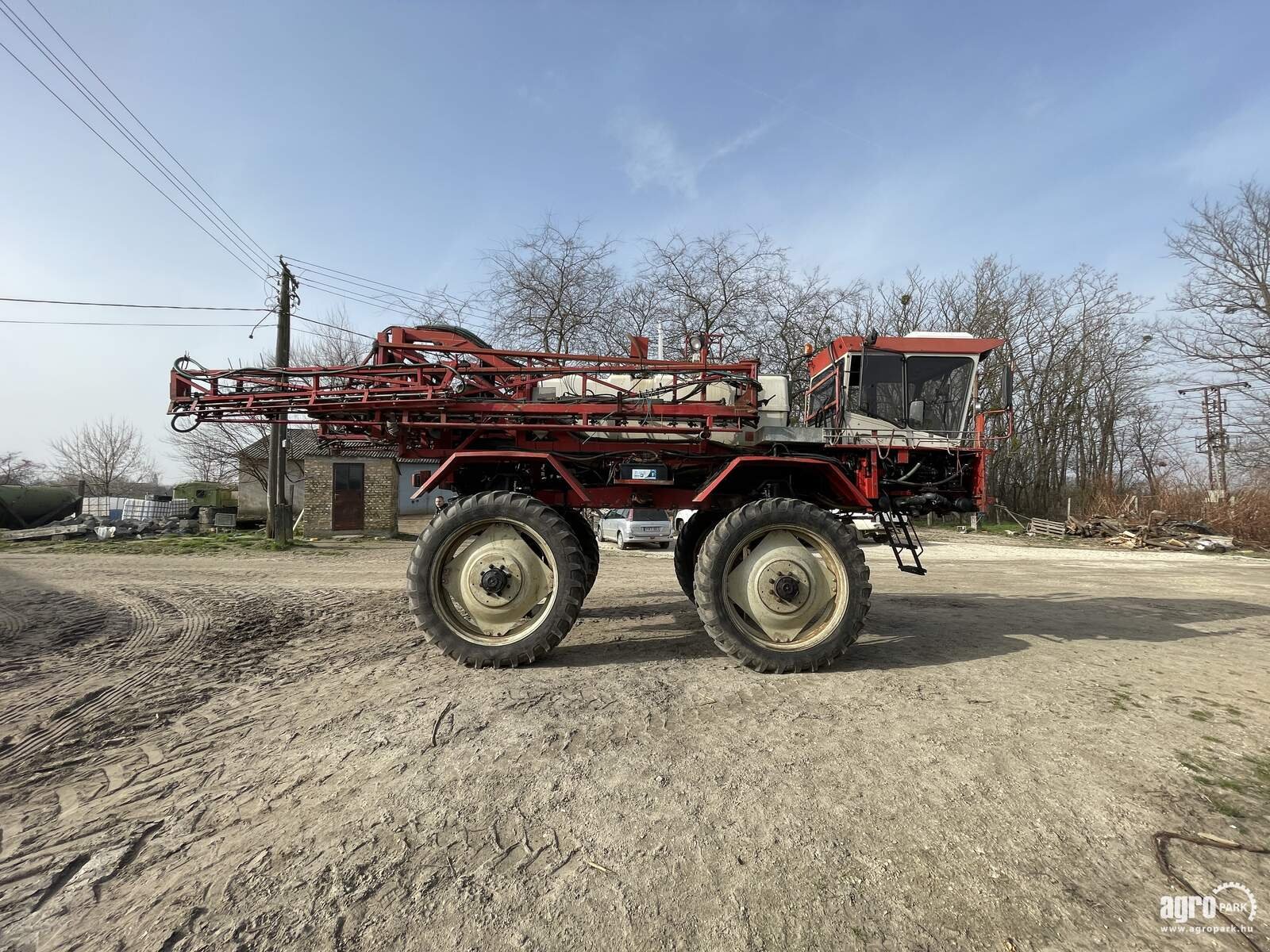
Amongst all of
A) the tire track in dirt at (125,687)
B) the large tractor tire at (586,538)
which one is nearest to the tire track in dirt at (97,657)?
the tire track in dirt at (125,687)

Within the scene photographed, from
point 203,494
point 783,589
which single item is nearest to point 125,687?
point 783,589

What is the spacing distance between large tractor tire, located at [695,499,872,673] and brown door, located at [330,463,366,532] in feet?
58.3

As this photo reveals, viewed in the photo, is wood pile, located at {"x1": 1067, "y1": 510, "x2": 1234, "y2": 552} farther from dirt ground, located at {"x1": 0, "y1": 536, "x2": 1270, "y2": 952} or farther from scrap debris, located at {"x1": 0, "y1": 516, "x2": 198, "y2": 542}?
scrap debris, located at {"x1": 0, "y1": 516, "x2": 198, "y2": 542}

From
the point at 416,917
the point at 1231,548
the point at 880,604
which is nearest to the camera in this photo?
the point at 416,917

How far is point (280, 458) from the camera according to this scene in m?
15.8

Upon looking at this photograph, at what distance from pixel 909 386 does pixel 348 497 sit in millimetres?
18671

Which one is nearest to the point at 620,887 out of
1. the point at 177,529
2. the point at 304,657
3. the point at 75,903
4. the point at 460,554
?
the point at 75,903

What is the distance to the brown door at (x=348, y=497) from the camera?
1909 centimetres

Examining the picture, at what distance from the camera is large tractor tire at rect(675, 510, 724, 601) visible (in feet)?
20.1

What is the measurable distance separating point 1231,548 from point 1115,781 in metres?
23.4

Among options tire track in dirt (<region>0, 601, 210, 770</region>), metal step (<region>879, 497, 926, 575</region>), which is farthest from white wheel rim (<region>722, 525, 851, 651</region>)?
tire track in dirt (<region>0, 601, 210, 770</region>)

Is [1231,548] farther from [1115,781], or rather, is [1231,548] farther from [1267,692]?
[1115,781]

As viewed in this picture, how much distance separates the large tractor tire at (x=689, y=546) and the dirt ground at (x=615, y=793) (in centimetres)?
126

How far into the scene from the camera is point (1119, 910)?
1.95 meters
